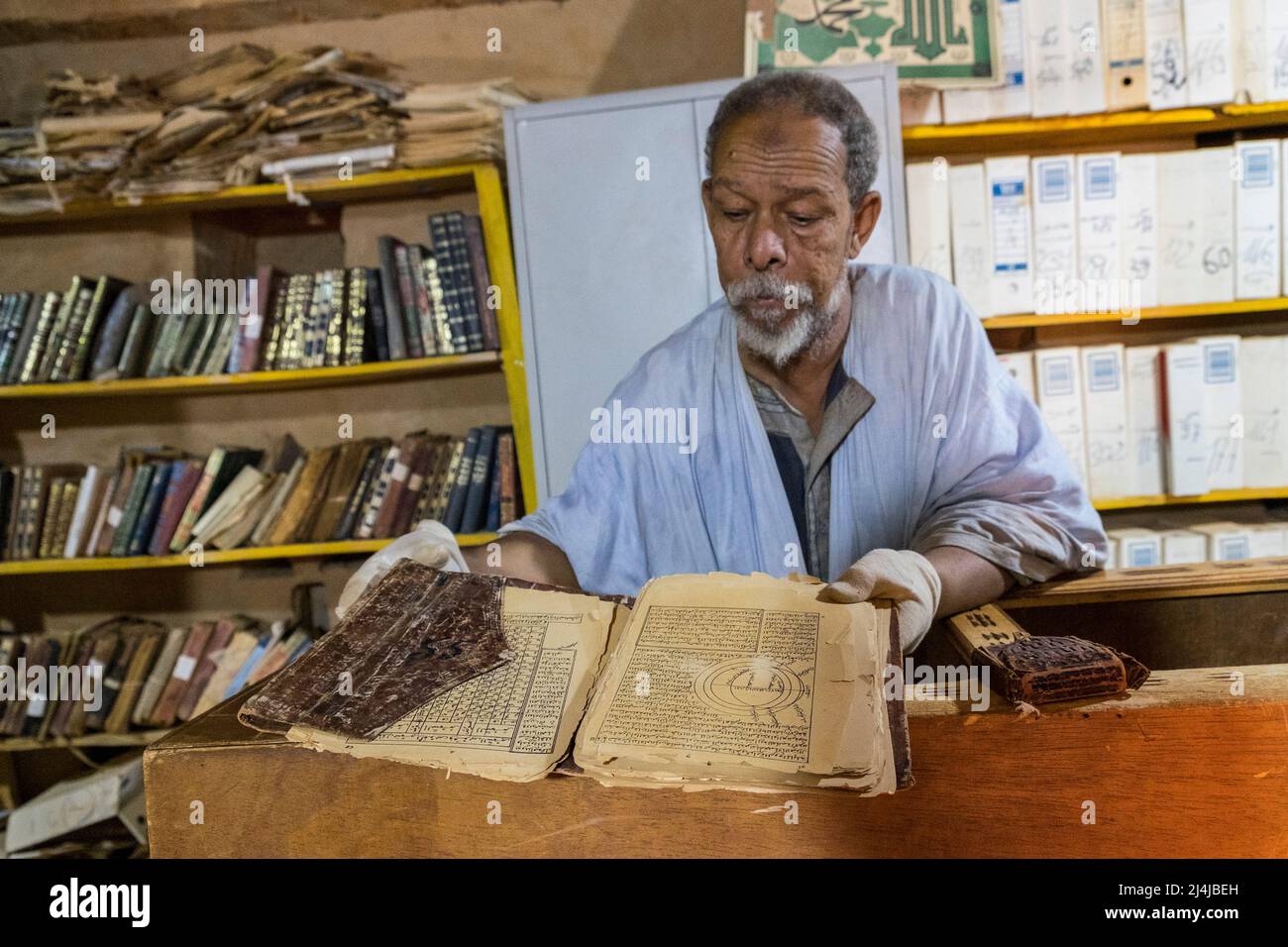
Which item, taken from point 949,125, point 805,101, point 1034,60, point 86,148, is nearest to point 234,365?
point 86,148

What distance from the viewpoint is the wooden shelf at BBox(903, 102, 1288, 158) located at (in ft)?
6.79

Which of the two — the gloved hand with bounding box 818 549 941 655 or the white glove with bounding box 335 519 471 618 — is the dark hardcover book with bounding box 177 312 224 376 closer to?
the white glove with bounding box 335 519 471 618

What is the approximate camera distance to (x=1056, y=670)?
0.69m

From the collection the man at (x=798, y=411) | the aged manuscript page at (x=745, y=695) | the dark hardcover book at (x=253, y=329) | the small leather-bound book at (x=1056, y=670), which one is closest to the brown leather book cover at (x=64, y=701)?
the dark hardcover book at (x=253, y=329)

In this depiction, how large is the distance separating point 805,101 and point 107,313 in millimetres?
1933

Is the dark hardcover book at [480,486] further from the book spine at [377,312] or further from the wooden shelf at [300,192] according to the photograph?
the wooden shelf at [300,192]

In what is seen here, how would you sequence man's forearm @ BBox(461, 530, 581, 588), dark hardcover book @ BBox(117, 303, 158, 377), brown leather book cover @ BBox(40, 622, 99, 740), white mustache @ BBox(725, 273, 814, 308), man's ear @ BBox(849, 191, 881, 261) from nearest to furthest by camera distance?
man's forearm @ BBox(461, 530, 581, 588) → white mustache @ BBox(725, 273, 814, 308) → man's ear @ BBox(849, 191, 881, 261) → dark hardcover book @ BBox(117, 303, 158, 377) → brown leather book cover @ BBox(40, 622, 99, 740)

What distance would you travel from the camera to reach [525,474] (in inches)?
88.4

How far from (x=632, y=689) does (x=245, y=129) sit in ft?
6.75

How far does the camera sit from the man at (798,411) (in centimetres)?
150

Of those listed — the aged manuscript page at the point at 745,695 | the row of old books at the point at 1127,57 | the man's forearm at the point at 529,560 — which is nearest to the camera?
the aged manuscript page at the point at 745,695

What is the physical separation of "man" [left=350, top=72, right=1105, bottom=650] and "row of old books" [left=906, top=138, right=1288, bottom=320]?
58 centimetres

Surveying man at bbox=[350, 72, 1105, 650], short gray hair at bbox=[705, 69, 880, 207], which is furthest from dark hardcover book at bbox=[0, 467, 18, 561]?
short gray hair at bbox=[705, 69, 880, 207]
